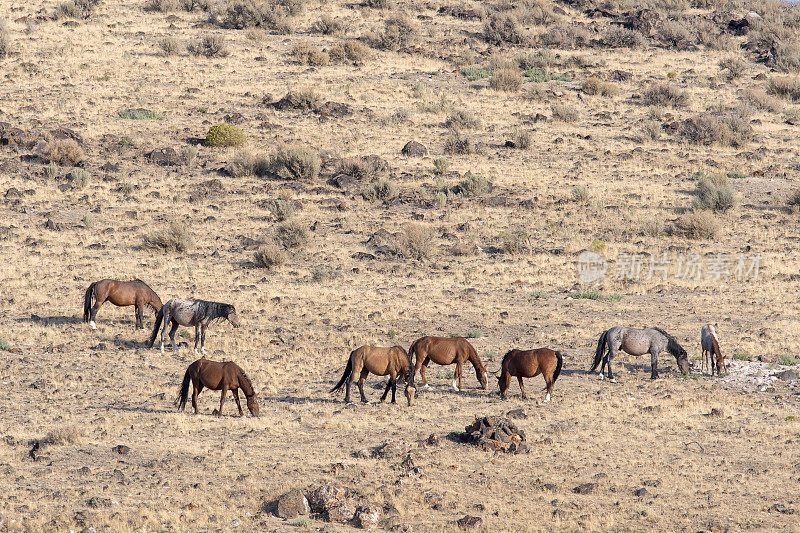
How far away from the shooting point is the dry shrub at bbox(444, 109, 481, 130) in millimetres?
40772

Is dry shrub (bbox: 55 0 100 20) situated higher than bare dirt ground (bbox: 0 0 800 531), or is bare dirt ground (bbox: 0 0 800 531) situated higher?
dry shrub (bbox: 55 0 100 20)

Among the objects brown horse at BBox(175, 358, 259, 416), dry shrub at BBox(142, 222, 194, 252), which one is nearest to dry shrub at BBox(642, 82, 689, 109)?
dry shrub at BBox(142, 222, 194, 252)

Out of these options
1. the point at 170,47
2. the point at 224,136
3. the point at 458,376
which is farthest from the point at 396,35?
the point at 458,376

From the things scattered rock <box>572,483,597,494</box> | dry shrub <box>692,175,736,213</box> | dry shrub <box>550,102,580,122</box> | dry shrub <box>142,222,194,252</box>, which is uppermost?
dry shrub <box>550,102,580,122</box>

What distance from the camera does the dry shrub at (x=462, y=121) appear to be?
40.8 meters

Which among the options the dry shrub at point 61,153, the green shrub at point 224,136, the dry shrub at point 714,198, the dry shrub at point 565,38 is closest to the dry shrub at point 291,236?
the green shrub at point 224,136

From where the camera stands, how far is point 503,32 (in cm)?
5447

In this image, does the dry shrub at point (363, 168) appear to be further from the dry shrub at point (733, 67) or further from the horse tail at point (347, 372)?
the dry shrub at point (733, 67)

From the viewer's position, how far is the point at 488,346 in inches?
783

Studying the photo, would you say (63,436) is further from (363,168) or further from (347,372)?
(363,168)

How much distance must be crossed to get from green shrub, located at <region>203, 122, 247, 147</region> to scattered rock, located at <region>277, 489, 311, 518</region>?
92.4ft

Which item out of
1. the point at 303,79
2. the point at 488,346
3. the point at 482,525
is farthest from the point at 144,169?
the point at 482,525

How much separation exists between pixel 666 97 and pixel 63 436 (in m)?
39.1

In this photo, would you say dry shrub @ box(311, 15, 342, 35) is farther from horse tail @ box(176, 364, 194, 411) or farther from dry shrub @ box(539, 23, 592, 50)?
horse tail @ box(176, 364, 194, 411)
